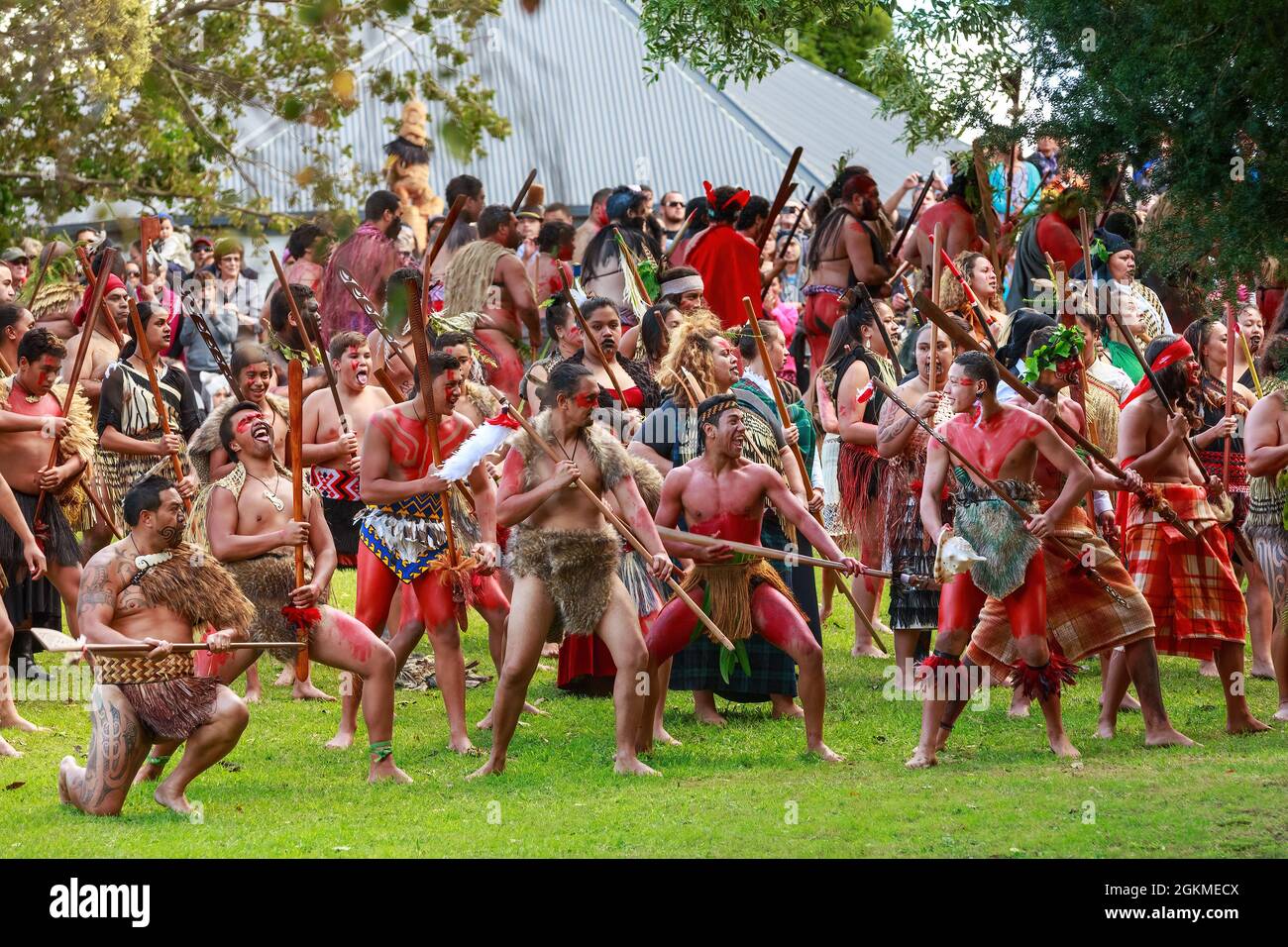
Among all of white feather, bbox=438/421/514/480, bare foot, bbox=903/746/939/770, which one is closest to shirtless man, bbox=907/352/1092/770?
bare foot, bbox=903/746/939/770

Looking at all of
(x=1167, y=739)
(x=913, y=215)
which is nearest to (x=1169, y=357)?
(x=1167, y=739)

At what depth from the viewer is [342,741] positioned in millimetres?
9344

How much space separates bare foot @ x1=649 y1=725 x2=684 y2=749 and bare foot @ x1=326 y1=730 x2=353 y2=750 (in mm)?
1503

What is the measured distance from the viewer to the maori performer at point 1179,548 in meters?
9.32

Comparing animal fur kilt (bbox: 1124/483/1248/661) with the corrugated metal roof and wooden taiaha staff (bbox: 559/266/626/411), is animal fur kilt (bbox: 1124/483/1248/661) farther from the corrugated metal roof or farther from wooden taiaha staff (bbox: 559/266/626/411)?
the corrugated metal roof

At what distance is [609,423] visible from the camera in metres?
10.5

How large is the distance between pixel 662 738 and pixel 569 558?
131 centimetres

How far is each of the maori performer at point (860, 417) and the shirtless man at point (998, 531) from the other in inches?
78.3

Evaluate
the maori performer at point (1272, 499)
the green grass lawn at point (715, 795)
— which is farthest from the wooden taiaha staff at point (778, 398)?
the maori performer at point (1272, 499)

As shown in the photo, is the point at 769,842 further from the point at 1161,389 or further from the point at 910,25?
the point at 910,25

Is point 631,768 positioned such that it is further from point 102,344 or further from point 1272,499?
point 102,344

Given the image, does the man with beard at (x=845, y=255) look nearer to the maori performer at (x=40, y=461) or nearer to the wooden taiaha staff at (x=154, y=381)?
the wooden taiaha staff at (x=154, y=381)
